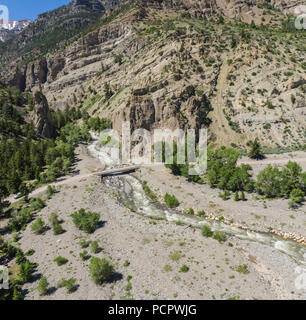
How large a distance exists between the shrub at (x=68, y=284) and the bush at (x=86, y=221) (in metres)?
8.86

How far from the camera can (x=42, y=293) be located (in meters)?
20.8

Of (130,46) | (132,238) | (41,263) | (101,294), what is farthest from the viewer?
(130,46)

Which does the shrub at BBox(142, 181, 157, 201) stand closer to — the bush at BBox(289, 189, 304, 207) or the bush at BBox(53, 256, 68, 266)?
the bush at BBox(53, 256, 68, 266)

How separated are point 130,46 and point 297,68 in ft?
263

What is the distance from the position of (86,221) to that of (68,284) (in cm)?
1057

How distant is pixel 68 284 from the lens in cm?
2062

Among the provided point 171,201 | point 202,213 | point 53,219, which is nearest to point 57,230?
point 53,219

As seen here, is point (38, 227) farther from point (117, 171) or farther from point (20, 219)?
point (117, 171)

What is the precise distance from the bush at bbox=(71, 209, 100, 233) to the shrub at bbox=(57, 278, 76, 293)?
29.1 ft

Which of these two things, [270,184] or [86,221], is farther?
[270,184]

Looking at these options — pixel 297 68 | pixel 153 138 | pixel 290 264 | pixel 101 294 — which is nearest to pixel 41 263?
pixel 101 294

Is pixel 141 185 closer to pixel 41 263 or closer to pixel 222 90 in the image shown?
pixel 41 263

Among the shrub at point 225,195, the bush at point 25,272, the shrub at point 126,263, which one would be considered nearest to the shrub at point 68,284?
the bush at point 25,272
